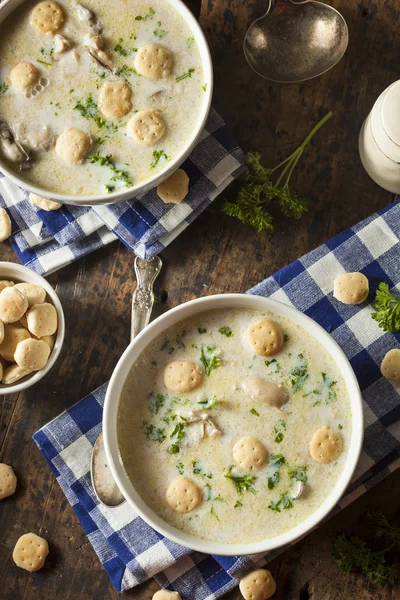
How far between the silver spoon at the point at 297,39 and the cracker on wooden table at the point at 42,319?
4.01 ft

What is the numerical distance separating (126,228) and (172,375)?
659 millimetres

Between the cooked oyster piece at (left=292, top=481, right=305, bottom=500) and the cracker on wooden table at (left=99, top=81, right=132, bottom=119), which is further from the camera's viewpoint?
the cracker on wooden table at (left=99, top=81, right=132, bottom=119)

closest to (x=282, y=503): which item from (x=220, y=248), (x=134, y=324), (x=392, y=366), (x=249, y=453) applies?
(x=249, y=453)

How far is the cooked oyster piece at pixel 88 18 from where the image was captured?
2579 millimetres

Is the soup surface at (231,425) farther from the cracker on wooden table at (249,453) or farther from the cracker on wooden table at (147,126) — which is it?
the cracker on wooden table at (147,126)

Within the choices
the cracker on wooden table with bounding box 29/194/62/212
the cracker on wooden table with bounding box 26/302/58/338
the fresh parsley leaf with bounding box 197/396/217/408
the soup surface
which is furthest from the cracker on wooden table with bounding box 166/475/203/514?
the cracker on wooden table with bounding box 29/194/62/212

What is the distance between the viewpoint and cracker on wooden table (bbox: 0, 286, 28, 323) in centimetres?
272

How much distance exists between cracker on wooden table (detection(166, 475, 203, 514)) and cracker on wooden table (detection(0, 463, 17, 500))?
2.47 ft

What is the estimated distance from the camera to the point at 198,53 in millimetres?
2582

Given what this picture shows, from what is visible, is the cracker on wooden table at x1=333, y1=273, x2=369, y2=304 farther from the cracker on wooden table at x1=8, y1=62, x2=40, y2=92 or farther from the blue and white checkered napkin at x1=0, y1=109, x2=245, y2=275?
the cracker on wooden table at x1=8, y1=62, x2=40, y2=92

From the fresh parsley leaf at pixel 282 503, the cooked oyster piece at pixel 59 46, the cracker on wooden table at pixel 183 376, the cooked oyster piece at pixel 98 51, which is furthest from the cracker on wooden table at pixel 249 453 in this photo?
the cooked oyster piece at pixel 59 46

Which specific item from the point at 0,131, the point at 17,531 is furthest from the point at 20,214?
the point at 17,531

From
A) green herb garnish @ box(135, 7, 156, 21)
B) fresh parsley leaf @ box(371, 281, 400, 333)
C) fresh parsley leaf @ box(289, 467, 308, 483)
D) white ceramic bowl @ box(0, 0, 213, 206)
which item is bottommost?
fresh parsley leaf @ box(289, 467, 308, 483)

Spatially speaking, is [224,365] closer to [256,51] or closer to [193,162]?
[193,162]
